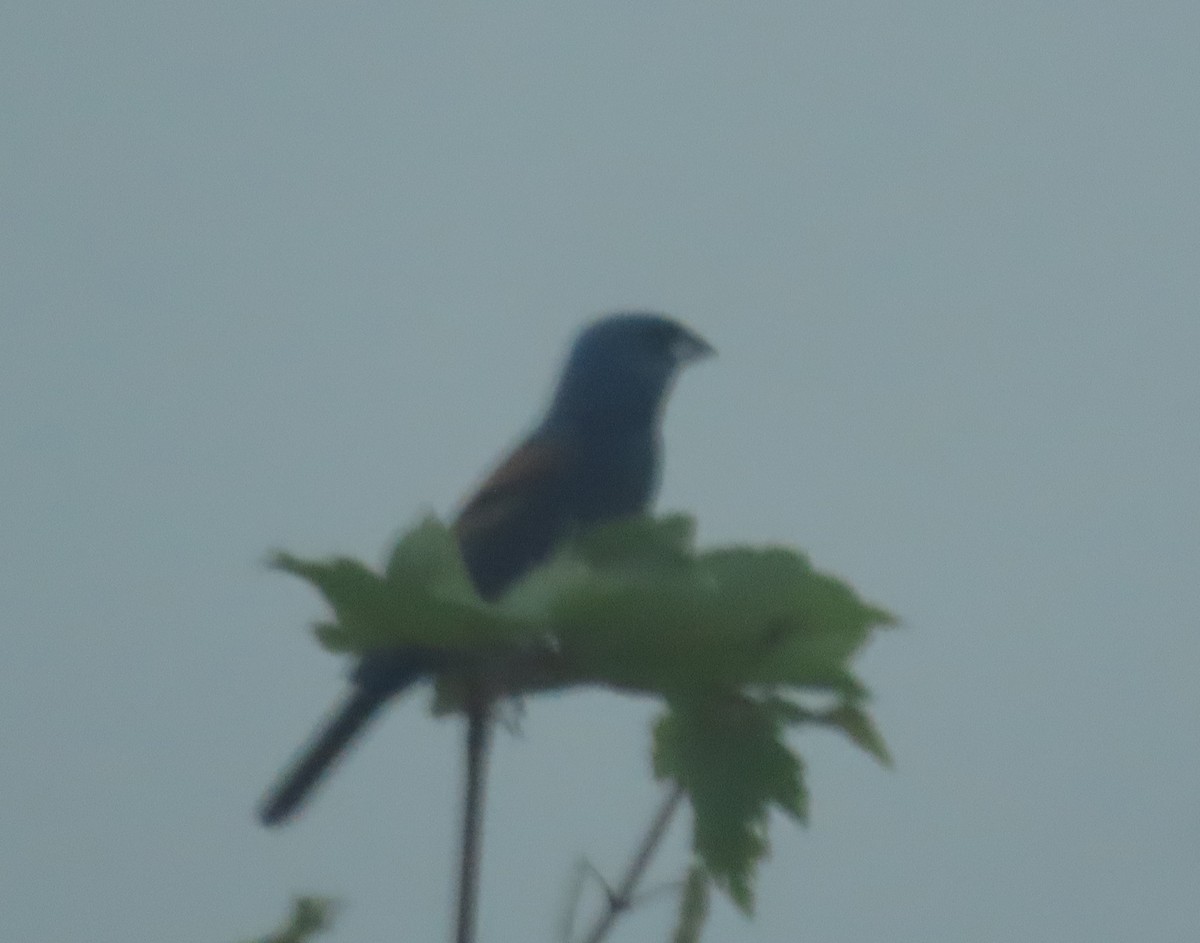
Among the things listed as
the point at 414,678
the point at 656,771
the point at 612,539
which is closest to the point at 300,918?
the point at 414,678

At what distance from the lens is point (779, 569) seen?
7.13ft

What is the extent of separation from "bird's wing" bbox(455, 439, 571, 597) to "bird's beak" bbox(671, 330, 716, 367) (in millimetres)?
827

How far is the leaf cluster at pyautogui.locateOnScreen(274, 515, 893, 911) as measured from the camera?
2113mm

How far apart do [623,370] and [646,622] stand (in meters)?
4.02

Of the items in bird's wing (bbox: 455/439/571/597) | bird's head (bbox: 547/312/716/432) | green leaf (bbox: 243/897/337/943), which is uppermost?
bird's head (bbox: 547/312/716/432)

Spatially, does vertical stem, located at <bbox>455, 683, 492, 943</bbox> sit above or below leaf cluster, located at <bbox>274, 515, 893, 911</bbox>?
below

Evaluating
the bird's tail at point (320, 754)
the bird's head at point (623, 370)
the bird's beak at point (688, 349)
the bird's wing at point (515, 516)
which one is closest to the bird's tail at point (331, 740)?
the bird's tail at point (320, 754)

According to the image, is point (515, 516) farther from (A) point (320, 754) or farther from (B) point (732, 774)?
(B) point (732, 774)

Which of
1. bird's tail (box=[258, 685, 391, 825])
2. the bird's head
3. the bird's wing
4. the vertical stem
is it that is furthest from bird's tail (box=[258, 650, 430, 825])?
the bird's head

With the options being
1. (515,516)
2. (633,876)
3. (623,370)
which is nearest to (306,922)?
(633,876)

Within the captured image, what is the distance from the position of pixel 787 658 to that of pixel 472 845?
0.41 meters

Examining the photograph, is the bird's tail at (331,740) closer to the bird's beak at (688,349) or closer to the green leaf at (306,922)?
the green leaf at (306,922)

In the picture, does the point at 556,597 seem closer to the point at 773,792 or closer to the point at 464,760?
the point at 464,760

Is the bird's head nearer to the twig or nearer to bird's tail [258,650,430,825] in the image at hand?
bird's tail [258,650,430,825]
